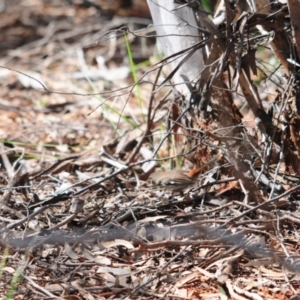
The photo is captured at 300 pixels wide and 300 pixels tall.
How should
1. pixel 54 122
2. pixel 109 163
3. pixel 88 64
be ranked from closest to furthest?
pixel 109 163
pixel 54 122
pixel 88 64

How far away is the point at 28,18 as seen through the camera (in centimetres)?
555

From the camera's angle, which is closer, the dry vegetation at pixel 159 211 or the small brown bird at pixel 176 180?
the dry vegetation at pixel 159 211

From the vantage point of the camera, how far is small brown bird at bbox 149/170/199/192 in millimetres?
2553

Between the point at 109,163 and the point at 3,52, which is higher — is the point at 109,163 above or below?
below

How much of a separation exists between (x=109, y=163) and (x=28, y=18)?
2.95 m

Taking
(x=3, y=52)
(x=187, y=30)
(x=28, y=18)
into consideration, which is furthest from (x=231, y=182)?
(x=28, y=18)

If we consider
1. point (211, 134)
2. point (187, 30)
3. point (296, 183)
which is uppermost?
point (187, 30)

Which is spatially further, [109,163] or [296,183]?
[109,163]

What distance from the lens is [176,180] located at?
2.57 meters

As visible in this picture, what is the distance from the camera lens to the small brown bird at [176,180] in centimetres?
255

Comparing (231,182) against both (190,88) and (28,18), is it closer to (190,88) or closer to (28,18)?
(190,88)

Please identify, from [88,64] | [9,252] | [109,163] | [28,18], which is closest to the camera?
[9,252]

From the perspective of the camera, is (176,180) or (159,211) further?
(176,180)

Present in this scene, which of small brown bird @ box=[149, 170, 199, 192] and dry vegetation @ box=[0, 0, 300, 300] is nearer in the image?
dry vegetation @ box=[0, 0, 300, 300]
